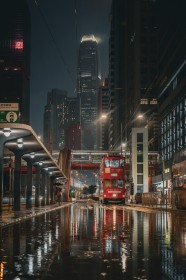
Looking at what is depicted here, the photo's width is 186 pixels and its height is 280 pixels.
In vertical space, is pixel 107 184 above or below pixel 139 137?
below

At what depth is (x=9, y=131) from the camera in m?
26.4

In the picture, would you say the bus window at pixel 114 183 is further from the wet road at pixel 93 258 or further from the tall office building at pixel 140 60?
the tall office building at pixel 140 60

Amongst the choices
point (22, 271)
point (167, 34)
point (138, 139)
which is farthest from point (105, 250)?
point (167, 34)

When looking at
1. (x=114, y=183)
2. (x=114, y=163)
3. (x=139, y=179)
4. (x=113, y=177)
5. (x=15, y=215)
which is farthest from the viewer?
(x=139, y=179)

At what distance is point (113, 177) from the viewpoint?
49.9 metres

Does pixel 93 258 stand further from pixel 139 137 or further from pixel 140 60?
pixel 140 60

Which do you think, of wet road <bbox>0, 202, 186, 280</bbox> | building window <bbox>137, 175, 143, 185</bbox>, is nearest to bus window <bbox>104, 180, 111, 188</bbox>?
wet road <bbox>0, 202, 186, 280</bbox>

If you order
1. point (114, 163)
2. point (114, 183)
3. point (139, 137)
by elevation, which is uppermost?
point (139, 137)

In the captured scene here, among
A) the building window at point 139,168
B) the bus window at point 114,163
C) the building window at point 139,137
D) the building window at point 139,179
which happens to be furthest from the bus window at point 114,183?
the building window at point 139,137

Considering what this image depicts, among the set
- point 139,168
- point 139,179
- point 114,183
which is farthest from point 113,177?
point 139,168

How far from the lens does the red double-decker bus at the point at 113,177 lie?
158 ft

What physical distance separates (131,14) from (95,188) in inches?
2887

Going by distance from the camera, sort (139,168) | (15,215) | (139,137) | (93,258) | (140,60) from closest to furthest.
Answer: (93,258) < (15,215) < (139,168) < (139,137) < (140,60)

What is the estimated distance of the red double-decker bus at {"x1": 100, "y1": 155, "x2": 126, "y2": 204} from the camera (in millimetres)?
48144
